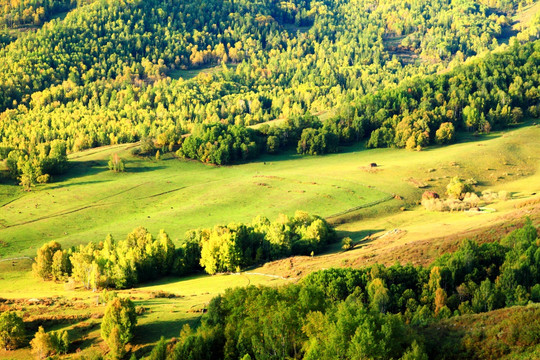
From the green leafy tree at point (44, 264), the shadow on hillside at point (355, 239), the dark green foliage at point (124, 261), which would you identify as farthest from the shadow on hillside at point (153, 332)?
the shadow on hillside at point (355, 239)

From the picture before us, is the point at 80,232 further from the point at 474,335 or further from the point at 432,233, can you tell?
the point at 474,335

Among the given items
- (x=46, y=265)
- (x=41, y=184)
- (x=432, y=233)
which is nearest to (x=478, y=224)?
(x=432, y=233)

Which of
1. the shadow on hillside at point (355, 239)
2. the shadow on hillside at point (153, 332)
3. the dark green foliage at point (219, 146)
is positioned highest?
the dark green foliage at point (219, 146)

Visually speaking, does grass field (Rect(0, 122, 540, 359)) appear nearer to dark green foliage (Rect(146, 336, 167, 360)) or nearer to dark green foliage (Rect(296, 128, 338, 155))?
dark green foliage (Rect(296, 128, 338, 155))

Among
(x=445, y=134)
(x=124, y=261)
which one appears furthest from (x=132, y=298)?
(x=445, y=134)

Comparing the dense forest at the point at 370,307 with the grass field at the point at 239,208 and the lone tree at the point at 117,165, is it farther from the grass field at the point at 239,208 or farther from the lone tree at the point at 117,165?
the lone tree at the point at 117,165

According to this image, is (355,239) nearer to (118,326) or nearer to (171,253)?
(171,253)

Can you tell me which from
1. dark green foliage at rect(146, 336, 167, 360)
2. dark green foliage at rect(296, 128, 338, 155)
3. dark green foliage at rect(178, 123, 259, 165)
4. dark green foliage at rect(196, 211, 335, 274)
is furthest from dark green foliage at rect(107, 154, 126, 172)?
dark green foliage at rect(146, 336, 167, 360)
